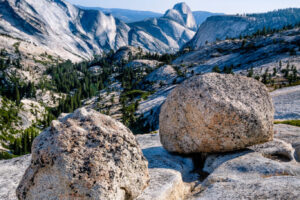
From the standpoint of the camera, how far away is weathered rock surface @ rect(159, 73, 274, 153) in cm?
1788

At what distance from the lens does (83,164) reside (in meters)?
10.3

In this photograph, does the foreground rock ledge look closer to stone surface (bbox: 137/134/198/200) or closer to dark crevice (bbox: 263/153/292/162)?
stone surface (bbox: 137/134/198/200)

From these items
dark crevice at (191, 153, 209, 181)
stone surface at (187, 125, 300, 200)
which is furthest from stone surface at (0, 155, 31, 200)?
dark crevice at (191, 153, 209, 181)

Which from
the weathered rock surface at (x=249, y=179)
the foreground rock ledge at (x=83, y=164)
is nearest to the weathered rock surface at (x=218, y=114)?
the weathered rock surface at (x=249, y=179)

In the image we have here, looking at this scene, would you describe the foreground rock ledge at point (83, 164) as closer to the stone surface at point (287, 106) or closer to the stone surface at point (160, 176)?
the stone surface at point (160, 176)

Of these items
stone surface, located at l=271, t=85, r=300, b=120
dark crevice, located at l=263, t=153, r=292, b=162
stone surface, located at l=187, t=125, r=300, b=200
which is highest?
stone surface, located at l=187, t=125, r=300, b=200

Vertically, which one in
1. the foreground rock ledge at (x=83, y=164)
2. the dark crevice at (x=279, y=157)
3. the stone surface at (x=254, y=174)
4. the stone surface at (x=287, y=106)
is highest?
the foreground rock ledge at (x=83, y=164)

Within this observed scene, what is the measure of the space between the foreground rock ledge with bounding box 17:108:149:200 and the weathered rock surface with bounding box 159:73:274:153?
7.99 meters

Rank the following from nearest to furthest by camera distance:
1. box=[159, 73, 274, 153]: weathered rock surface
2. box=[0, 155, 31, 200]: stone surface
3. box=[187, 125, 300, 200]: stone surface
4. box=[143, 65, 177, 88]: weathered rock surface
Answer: box=[187, 125, 300, 200]: stone surface, box=[0, 155, 31, 200]: stone surface, box=[159, 73, 274, 153]: weathered rock surface, box=[143, 65, 177, 88]: weathered rock surface

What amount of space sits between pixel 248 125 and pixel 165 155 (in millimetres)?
8411

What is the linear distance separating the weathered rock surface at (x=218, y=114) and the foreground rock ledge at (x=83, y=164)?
26.2 feet

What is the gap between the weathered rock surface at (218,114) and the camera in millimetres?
17875

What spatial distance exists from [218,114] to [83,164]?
12.3 meters

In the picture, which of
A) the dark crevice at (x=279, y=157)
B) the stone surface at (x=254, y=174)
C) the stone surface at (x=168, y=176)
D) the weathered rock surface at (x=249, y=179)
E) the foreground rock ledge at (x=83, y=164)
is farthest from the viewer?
the dark crevice at (x=279, y=157)
